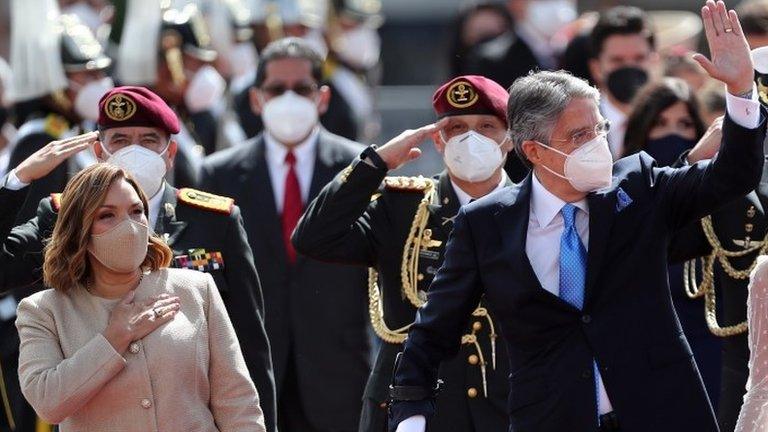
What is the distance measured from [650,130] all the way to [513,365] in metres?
3.00

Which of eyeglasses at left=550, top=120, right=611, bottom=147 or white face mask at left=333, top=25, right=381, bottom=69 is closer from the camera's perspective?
eyeglasses at left=550, top=120, right=611, bottom=147

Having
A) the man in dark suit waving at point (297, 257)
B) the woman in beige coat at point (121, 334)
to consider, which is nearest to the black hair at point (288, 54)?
the man in dark suit waving at point (297, 257)

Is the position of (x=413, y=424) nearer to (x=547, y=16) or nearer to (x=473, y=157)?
(x=473, y=157)

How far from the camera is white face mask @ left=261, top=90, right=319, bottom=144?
973 cm

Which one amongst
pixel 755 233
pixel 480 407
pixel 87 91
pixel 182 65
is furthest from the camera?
pixel 182 65

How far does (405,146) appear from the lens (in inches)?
293

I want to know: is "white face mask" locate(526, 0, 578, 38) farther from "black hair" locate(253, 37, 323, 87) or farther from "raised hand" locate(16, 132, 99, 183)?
"raised hand" locate(16, 132, 99, 183)

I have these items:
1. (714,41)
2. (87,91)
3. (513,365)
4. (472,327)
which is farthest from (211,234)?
(87,91)

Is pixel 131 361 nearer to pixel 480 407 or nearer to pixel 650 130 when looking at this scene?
pixel 480 407

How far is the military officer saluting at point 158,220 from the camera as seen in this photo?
24.0 feet

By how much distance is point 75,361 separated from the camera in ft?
20.5

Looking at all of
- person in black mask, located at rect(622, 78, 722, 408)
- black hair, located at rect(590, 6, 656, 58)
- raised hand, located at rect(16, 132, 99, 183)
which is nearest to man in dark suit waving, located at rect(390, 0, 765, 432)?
raised hand, located at rect(16, 132, 99, 183)

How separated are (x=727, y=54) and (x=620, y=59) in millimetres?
5277

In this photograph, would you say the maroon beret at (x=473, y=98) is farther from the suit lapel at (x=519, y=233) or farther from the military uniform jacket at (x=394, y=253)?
the suit lapel at (x=519, y=233)
